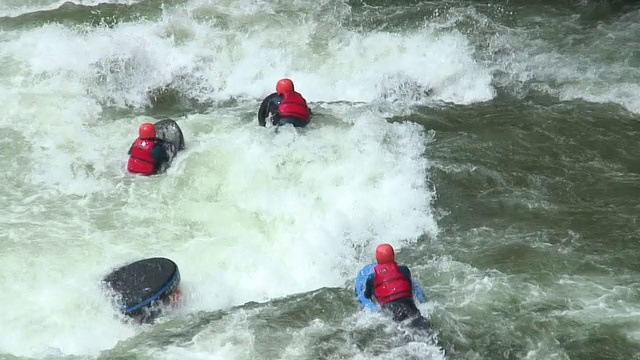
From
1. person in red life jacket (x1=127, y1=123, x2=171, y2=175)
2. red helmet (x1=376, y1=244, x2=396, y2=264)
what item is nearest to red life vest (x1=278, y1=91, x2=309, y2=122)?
person in red life jacket (x1=127, y1=123, x2=171, y2=175)

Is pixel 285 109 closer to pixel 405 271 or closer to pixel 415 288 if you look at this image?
pixel 405 271

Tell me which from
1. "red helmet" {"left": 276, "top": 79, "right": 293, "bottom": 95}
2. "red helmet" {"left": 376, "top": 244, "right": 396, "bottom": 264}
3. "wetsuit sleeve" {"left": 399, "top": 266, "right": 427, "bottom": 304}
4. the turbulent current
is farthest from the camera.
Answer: "red helmet" {"left": 276, "top": 79, "right": 293, "bottom": 95}

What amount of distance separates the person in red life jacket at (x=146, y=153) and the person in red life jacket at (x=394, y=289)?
3.29 metres

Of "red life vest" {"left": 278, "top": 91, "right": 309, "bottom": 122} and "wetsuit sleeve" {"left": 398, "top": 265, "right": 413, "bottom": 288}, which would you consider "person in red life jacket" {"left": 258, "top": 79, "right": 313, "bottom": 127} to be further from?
"wetsuit sleeve" {"left": 398, "top": 265, "right": 413, "bottom": 288}

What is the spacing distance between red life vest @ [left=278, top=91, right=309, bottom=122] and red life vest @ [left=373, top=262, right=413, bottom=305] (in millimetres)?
3120

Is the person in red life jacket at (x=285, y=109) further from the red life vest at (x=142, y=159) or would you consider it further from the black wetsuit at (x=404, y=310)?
the black wetsuit at (x=404, y=310)

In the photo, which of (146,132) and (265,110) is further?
(265,110)

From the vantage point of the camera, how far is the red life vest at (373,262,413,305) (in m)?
6.43

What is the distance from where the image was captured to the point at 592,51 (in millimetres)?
10930

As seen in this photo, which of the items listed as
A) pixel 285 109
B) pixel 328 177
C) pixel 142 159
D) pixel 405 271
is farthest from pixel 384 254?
pixel 142 159

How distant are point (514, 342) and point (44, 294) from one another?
4.27 m

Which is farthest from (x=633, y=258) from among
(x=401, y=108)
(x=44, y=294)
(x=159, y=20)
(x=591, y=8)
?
(x=159, y=20)

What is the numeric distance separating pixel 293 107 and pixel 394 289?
3.46 metres

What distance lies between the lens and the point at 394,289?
643 cm
